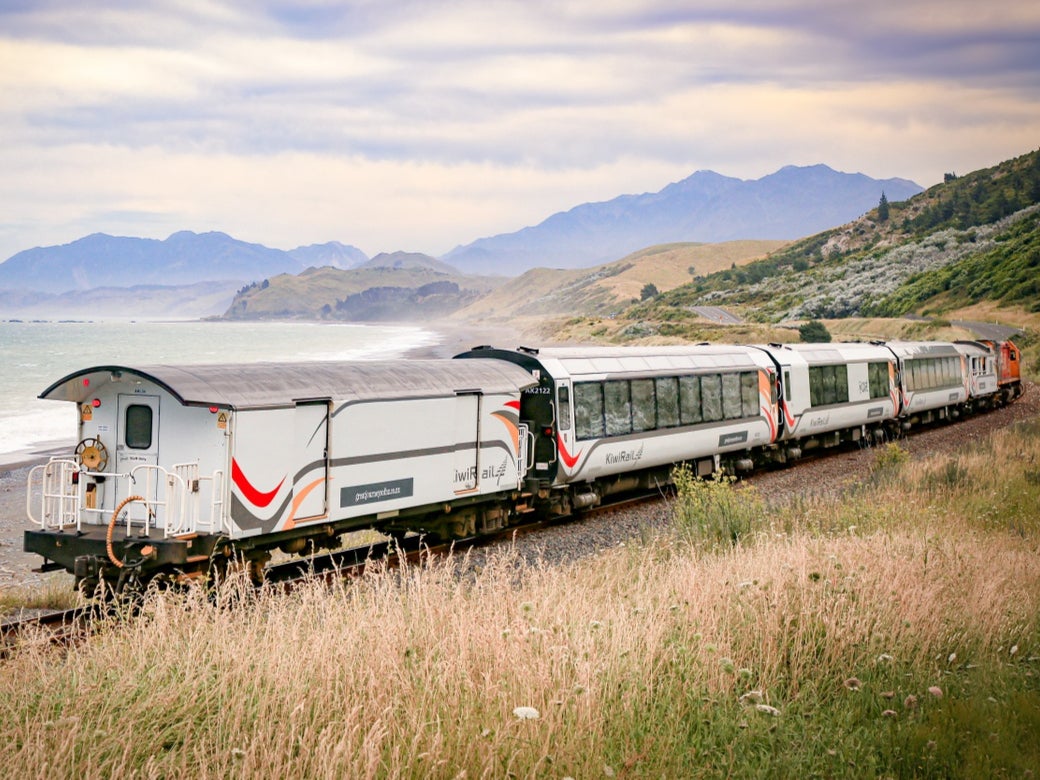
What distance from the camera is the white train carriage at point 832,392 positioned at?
24188mm

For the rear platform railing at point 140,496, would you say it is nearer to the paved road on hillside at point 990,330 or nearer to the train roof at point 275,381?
the train roof at point 275,381

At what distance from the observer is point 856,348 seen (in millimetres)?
27922

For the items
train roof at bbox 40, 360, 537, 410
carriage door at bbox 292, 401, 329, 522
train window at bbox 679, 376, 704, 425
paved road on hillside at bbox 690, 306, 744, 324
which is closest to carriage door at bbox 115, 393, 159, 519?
train roof at bbox 40, 360, 537, 410

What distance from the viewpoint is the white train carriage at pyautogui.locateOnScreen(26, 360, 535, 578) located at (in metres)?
11.1

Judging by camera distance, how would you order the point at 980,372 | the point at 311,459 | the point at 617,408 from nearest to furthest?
the point at 311,459
the point at 617,408
the point at 980,372

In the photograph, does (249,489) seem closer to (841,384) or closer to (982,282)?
(841,384)

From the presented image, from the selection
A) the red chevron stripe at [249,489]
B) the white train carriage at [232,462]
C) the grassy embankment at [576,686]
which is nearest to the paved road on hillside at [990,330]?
the white train carriage at [232,462]

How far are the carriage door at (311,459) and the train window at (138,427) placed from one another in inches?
70.7

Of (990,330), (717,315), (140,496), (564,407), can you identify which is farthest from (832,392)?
(717,315)

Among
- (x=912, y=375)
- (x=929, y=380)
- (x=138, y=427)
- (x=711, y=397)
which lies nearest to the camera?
(x=138, y=427)

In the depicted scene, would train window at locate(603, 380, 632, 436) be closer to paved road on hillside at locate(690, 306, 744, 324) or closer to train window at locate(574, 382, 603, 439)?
train window at locate(574, 382, 603, 439)

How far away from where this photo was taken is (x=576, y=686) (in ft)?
16.9

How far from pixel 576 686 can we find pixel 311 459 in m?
7.58

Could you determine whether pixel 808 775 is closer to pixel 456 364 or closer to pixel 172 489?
pixel 172 489
